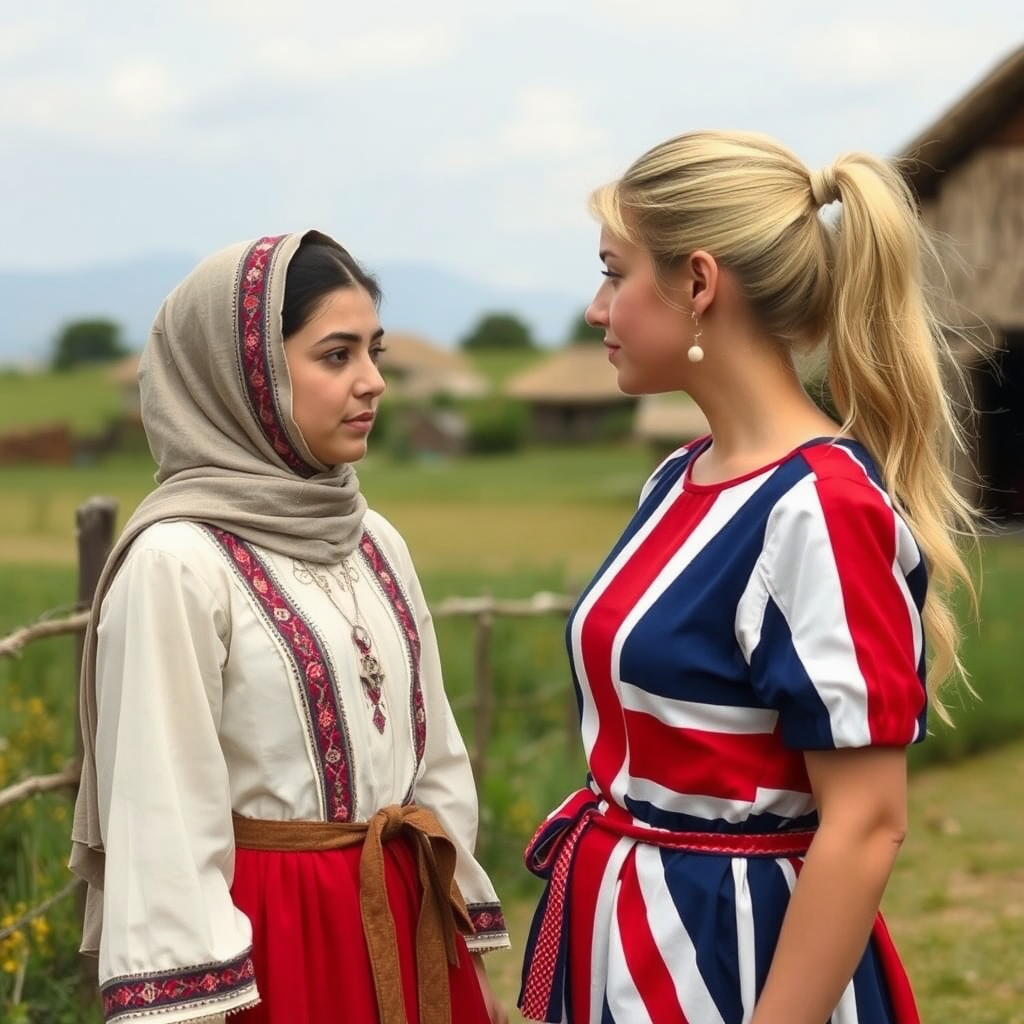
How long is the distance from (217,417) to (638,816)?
2.61 ft

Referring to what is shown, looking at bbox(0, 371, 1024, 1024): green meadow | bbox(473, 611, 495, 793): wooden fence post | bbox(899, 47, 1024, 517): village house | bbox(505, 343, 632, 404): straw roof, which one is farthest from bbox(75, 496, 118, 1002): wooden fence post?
bbox(505, 343, 632, 404): straw roof

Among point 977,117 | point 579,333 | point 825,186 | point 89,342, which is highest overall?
point 89,342

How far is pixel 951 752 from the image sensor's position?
7500 mm

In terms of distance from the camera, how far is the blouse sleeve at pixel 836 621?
65.2 inches

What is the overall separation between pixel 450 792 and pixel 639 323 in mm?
885

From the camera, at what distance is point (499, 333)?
80125mm

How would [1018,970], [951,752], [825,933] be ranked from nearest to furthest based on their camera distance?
[825,933], [1018,970], [951,752]

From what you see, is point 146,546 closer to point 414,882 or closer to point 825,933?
point 414,882

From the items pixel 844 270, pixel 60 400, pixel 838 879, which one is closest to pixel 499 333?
pixel 60 400

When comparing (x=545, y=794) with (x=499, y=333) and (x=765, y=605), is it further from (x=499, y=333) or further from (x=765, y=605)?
(x=499, y=333)

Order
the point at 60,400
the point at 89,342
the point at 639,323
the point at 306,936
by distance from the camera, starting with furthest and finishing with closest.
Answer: the point at 89,342 < the point at 60,400 < the point at 306,936 < the point at 639,323

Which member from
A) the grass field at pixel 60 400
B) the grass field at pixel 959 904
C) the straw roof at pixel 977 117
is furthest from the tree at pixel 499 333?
the grass field at pixel 959 904

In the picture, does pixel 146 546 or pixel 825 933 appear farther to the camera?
pixel 146 546

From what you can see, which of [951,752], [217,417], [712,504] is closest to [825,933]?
[712,504]
